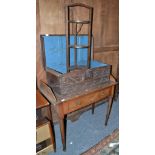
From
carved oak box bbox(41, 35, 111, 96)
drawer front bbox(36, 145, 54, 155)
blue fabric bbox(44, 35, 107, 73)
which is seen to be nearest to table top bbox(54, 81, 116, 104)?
carved oak box bbox(41, 35, 111, 96)

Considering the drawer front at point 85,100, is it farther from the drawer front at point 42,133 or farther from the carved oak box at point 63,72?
the drawer front at point 42,133

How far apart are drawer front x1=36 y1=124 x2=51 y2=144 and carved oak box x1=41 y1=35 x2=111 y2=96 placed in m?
0.37

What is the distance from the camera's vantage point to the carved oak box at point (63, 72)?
1.68m

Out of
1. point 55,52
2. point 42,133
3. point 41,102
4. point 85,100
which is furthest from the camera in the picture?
point 55,52

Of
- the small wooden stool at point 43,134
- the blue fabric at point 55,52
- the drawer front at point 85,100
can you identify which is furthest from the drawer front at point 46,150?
the blue fabric at point 55,52

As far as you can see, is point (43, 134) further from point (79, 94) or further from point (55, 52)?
point (55, 52)

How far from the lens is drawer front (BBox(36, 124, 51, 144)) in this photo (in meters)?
1.70

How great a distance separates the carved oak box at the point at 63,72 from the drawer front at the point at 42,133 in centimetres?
37

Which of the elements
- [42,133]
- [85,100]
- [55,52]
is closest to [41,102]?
[42,133]

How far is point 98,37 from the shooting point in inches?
103

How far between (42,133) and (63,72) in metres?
0.63

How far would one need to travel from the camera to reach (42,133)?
1729mm
